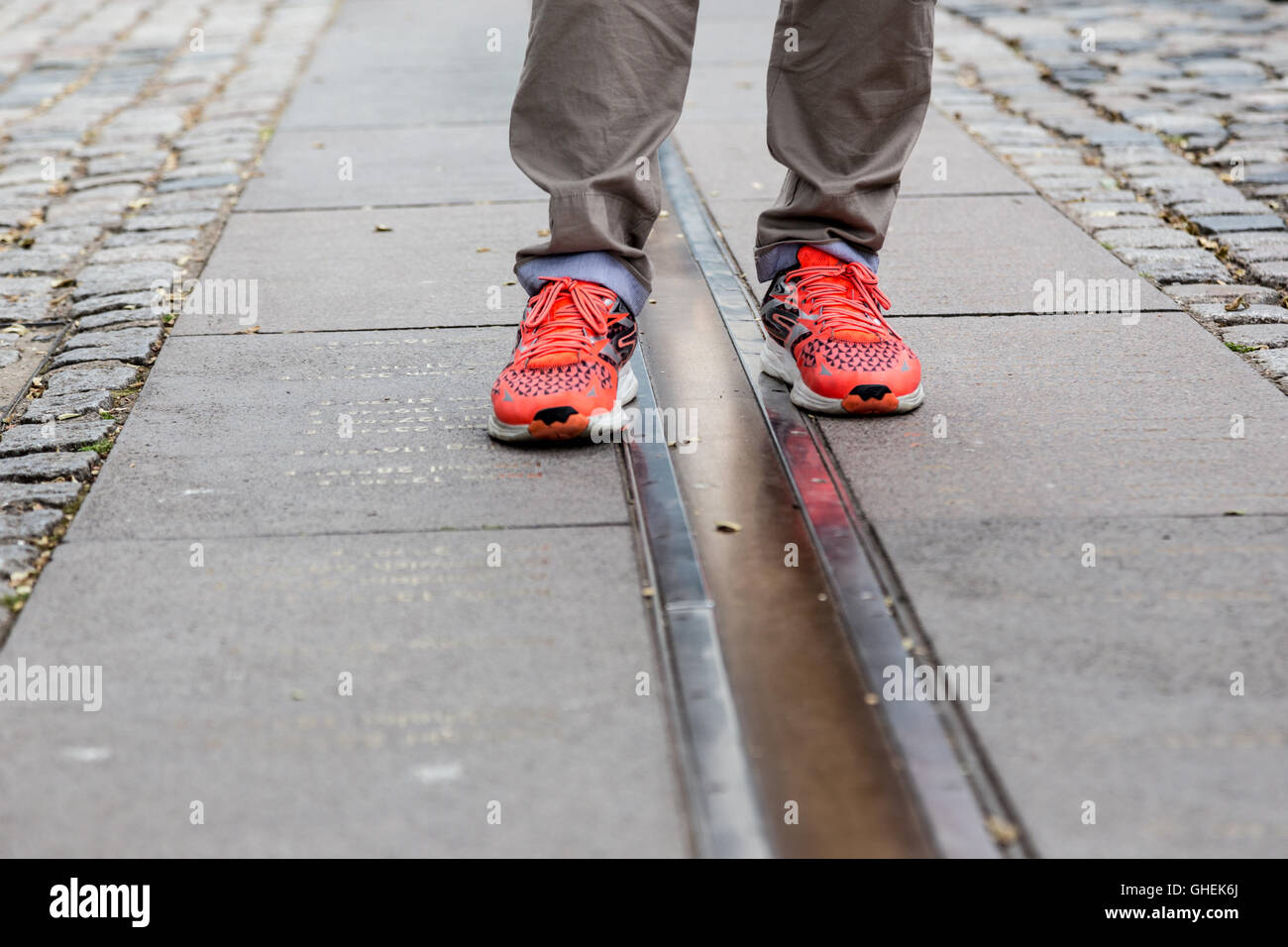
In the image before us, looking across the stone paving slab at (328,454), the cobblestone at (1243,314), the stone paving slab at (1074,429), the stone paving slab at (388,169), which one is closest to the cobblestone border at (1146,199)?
the cobblestone at (1243,314)

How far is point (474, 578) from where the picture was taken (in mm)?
1977

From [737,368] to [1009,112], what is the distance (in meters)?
2.79

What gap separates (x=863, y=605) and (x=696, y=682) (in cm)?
31

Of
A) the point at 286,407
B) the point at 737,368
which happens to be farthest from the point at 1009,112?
the point at 286,407

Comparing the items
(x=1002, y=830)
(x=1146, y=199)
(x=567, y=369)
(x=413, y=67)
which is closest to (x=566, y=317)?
(x=567, y=369)

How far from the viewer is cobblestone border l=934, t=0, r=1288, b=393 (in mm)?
3115

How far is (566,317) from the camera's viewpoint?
8.20ft

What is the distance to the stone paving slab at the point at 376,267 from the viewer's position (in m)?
3.14

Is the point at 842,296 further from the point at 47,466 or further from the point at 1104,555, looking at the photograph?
the point at 47,466

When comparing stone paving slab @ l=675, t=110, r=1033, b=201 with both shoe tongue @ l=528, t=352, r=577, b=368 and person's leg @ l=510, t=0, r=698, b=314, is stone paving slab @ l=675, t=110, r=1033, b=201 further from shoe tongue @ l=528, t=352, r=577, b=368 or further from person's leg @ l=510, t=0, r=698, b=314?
shoe tongue @ l=528, t=352, r=577, b=368

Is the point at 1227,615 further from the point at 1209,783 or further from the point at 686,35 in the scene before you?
the point at 686,35

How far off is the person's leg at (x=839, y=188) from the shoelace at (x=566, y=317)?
15.5 inches

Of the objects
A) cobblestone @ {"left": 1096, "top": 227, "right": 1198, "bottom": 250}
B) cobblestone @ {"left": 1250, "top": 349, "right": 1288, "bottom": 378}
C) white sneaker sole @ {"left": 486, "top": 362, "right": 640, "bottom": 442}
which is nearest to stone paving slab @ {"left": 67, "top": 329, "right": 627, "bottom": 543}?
white sneaker sole @ {"left": 486, "top": 362, "right": 640, "bottom": 442}
